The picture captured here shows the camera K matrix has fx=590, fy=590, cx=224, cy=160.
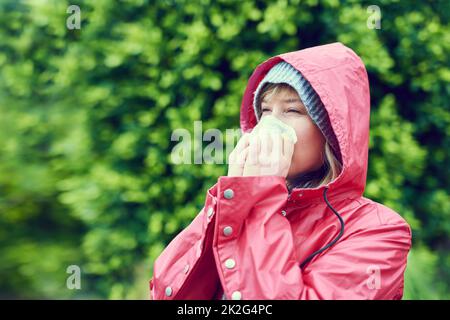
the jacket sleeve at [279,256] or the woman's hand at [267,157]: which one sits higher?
the woman's hand at [267,157]

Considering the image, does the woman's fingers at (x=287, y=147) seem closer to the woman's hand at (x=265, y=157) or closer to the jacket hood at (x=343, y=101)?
the woman's hand at (x=265, y=157)

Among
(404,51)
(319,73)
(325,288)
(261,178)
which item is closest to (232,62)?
(404,51)

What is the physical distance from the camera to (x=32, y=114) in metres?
4.75

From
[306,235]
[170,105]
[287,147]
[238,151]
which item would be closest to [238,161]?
[238,151]

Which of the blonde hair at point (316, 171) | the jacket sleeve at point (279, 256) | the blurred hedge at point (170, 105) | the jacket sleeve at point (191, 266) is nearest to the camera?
the jacket sleeve at point (279, 256)

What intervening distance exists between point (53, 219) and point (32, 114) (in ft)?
2.84

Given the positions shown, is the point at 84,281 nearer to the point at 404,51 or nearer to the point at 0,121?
the point at 0,121

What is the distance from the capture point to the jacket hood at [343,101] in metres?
2.06

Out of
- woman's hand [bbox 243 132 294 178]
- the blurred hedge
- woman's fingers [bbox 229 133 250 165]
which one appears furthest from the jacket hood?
the blurred hedge

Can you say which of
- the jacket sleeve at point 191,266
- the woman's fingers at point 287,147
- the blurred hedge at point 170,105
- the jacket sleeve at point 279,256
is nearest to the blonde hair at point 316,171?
the woman's fingers at point 287,147

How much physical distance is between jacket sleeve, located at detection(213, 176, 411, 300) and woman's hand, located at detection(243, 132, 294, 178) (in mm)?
67

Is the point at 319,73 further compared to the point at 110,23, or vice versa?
the point at 110,23

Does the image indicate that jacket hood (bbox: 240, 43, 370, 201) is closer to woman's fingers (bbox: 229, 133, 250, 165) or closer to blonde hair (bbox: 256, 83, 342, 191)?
blonde hair (bbox: 256, 83, 342, 191)

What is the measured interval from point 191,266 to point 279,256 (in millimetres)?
330
